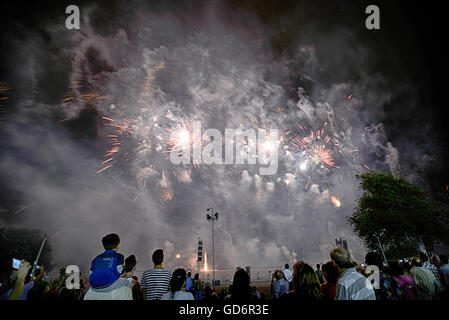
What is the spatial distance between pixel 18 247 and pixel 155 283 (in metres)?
64.3

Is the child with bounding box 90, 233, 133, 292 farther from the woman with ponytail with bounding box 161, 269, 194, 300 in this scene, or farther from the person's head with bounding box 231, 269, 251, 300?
the person's head with bounding box 231, 269, 251, 300

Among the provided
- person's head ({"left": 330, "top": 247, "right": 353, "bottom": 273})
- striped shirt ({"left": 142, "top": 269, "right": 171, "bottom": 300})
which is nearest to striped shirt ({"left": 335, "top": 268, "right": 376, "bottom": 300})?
person's head ({"left": 330, "top": 247, "right": 353, "bottom": 273})

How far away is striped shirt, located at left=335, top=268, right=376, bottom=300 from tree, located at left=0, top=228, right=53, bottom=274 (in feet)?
194

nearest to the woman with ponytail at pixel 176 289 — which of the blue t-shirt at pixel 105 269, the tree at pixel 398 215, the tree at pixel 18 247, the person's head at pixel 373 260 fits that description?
the blue t-shirt at pixel 105 269

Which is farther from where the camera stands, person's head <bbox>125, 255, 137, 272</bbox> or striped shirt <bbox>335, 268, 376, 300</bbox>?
person's head <bbox>125, 255, 137, 272</bbox>

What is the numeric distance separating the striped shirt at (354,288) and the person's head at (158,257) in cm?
373

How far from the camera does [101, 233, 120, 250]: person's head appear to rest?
3.78 m

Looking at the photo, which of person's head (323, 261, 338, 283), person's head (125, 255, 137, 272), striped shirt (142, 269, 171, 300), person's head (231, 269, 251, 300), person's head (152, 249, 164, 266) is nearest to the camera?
person's head (231, 269, 251, 300)

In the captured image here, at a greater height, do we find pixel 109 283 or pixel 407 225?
pixel 109 283

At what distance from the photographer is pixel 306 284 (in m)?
2.96
